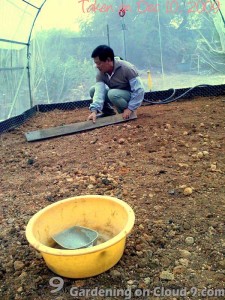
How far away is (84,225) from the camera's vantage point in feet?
5.76

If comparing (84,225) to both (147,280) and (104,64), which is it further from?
(104,64)

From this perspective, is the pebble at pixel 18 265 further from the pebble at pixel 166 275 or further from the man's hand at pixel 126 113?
the man's hand at pixel 126 113

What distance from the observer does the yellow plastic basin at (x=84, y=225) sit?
130 cm

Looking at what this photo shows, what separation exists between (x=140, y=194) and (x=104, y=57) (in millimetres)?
2037

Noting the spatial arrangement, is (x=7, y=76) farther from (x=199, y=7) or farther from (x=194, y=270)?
(x=194, y=270)

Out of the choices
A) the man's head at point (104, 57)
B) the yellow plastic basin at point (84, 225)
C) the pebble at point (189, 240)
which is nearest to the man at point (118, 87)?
the man's head at point (104, 57)

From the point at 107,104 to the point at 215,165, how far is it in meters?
2.20

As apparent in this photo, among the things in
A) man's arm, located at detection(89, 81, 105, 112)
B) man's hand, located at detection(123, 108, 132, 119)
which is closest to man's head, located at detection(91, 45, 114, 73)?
man's arm, located at detection(89, 81, 105, 112)

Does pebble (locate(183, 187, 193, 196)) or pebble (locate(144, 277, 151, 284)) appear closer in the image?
pebble (locate(144, 277, 151, 284))

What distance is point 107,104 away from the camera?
433cm

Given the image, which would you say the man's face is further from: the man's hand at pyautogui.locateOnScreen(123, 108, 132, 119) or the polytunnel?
the polytunnel

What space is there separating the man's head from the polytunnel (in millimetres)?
1954

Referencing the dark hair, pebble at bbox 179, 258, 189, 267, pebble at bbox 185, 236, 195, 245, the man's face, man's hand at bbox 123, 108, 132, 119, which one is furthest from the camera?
man's hand at bbox 123, 108, 132, 119

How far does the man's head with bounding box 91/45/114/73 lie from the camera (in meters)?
3.52
